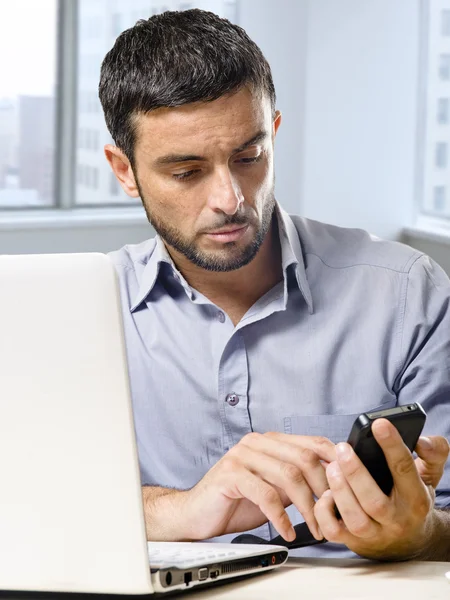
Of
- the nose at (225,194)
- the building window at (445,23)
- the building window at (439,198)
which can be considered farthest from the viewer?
the building window at (439,198)

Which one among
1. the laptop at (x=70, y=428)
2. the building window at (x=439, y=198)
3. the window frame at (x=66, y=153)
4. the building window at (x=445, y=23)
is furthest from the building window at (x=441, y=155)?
the laptop at (x=70, y=428)

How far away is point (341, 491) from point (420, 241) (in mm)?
3840

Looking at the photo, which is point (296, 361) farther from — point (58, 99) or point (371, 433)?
point (58, 99)

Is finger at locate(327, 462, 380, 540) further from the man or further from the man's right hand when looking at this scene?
the man

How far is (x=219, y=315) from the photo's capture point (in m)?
1.38

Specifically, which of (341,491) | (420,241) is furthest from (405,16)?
(341,491)

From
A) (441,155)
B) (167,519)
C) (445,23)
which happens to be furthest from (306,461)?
(445,23)

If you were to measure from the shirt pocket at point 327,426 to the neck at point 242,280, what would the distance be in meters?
0.18

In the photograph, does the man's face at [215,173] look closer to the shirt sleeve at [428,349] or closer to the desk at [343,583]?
the shirt sleeve at [428,349]

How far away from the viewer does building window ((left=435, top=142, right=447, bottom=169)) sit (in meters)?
4.62

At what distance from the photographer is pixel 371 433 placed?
2.85 ft

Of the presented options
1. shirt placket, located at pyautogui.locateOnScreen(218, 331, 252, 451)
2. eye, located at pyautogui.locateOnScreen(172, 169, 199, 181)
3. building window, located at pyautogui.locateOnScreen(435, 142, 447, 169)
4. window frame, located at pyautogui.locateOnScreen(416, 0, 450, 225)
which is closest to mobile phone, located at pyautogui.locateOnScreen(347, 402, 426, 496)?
shirt placket, located at pyautogui.locateOnScreen(218, 331, 252, 451)

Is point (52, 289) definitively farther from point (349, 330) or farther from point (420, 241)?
point (420, 241)

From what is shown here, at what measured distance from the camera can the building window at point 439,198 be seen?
4.67 metres
